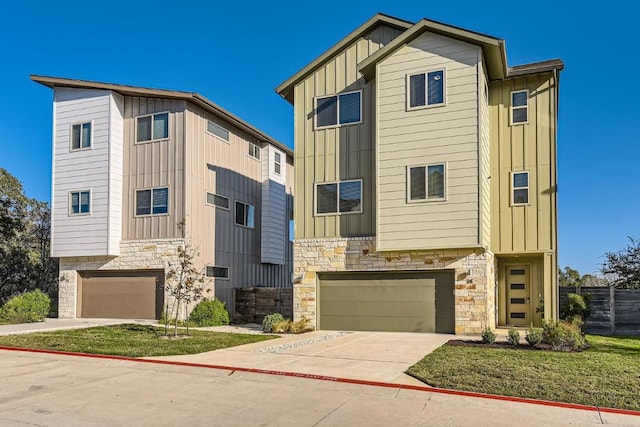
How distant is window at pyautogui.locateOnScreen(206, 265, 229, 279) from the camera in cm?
1972

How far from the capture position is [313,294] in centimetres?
1648

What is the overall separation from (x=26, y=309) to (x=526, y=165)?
1768 cm

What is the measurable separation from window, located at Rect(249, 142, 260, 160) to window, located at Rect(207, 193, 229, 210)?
9.50 ft

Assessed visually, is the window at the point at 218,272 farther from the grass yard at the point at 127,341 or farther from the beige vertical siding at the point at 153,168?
the grass yard at the point at 127,341

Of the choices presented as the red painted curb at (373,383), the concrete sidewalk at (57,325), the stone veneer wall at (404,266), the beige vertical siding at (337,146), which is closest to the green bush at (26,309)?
the concrete sidewalk at (57,325)

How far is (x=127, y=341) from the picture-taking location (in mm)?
13047

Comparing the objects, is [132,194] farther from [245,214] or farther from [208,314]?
[208,314]

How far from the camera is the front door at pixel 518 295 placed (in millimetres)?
16986

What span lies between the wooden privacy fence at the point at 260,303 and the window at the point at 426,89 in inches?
295

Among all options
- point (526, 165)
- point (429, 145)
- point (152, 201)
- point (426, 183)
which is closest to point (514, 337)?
point (426, 183)

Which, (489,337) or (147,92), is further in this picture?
(147,92)

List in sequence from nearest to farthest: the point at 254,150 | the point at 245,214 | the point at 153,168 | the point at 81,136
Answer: the point at 153,168, the point at 81,136, the point at 245,214, the point at 254,150

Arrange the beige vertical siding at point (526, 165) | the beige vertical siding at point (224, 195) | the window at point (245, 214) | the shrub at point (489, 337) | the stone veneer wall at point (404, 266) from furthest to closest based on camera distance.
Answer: the window at point (245, 214) < the beige vertical siding at point (224, 195) < the beige vertical siding at point (526, 165) < the stone veneer wall at point (404, 266) < the shrub at point (489, 337)

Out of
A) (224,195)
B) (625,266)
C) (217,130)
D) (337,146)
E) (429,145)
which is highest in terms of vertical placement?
(217,130)
